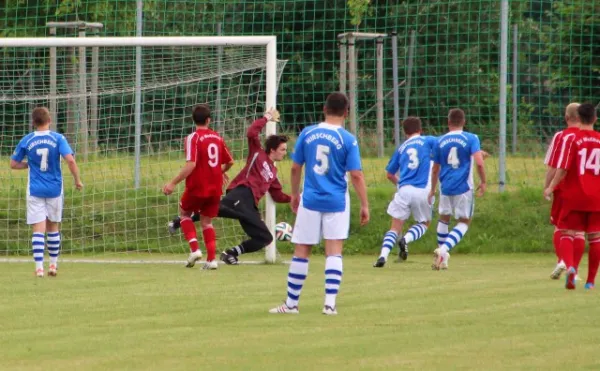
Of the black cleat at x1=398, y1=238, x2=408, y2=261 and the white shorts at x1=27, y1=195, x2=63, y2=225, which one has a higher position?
the white shorts at x1=27, y1=195, x2=63, y2=225

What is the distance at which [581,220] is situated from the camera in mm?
12422

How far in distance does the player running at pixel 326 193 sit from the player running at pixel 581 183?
108 inches

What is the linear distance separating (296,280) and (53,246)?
487cm

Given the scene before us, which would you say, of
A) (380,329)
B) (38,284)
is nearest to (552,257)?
(38,284)

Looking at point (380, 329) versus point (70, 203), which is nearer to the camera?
point (380, 329)

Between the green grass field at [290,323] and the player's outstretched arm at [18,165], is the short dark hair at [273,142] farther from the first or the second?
the player's outstretched arm at [18,165]

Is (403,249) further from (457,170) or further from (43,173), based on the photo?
(43,173)

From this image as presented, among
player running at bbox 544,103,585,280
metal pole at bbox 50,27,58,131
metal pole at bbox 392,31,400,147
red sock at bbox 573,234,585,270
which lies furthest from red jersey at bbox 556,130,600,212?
metal pole at bbox 392,31,400,147

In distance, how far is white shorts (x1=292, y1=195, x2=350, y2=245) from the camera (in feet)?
33.9

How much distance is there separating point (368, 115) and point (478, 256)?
4398mm

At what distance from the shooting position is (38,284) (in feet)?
42.9

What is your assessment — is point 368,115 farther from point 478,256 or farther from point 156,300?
point 156,300

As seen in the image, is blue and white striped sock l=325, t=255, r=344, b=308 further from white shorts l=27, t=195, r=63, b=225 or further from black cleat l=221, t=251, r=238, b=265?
black cleat l=221, t=251, r=238, b=265

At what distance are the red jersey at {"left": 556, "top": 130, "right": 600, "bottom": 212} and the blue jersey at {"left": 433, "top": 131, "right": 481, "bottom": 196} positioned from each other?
133 inches
